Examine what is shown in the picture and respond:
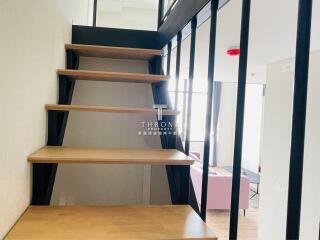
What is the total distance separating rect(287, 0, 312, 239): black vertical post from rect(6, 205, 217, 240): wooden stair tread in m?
0.40

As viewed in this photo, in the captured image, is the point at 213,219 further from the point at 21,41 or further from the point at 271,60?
the point at 21,41

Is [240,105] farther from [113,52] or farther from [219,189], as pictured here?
[219,189]

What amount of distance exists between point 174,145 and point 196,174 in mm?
3244

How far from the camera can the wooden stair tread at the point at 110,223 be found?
3.29 ft

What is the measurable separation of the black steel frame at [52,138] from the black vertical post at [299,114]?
1.06m

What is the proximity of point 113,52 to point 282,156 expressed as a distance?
2130 mm

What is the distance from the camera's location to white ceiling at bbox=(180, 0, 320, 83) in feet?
4.93

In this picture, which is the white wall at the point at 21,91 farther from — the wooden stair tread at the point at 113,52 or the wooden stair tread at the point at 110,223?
the wooden stair tread at the point at 113,52

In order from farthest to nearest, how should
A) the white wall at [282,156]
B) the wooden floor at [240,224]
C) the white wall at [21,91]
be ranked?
the wooden floor at [240,224]
the white wall at [282,156]
the white wall at [21,91]

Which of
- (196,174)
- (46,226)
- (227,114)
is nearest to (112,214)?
(46,226)

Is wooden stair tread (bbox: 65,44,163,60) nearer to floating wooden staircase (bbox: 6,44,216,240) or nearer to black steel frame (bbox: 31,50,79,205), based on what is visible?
black steel frame (bbox: 31,50,79,205)

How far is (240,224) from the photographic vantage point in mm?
4555

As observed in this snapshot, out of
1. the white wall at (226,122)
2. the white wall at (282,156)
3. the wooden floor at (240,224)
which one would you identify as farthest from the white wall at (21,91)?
the white wall at (226,122)
